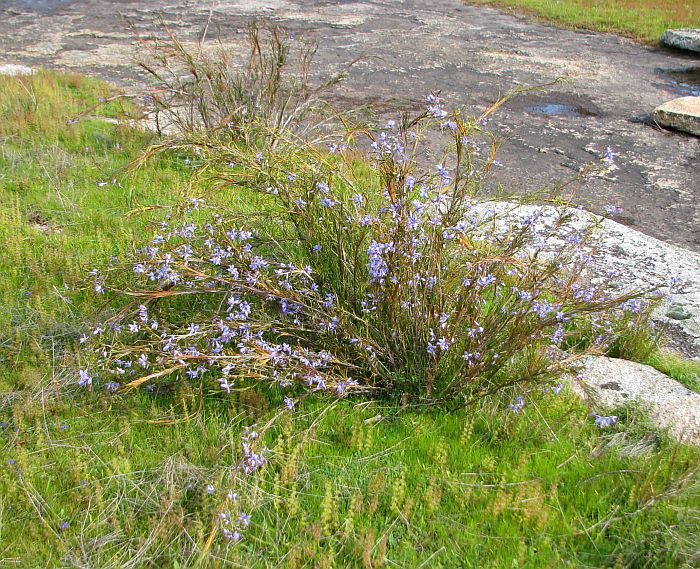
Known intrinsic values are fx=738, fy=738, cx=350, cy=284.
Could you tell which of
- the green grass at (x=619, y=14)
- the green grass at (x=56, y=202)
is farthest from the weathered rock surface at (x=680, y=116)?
the green grass at (x=56, y=202)

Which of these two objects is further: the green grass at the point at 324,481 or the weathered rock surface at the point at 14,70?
the weathered rock surface at the point at 14,70

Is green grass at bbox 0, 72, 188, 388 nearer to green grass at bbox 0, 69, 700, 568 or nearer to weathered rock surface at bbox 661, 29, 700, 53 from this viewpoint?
green grass at bbox 0, 69, 700, 568

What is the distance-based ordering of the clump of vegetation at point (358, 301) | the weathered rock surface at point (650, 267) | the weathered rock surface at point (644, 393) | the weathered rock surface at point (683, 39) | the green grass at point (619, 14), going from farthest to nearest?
the green grass at point (619, 14)
the weathered rock surface at point (683, 39)
the weathered rock surface at point (650, 267)
the weathered rock surface at point (644, 393)
the clump of vegetation at point (358, 301)

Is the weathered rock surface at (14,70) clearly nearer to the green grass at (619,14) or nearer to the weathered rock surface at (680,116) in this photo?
the weathered rock surface at (680,116)

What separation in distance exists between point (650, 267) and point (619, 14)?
11.9 metres

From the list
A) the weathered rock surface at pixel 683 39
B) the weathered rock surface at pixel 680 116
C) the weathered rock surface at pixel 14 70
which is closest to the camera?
the weathered rock surface at pixel 680 116

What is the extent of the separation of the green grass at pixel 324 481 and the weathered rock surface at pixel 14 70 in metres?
6.06

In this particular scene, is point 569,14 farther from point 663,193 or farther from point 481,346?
point 481,346

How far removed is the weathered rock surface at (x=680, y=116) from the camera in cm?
852

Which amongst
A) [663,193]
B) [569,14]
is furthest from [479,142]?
[569,14]

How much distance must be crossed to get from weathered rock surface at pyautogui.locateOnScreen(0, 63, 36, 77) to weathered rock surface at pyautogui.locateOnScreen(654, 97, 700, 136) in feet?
25.1

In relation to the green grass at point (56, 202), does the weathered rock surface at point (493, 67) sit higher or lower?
lower

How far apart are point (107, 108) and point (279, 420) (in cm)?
597

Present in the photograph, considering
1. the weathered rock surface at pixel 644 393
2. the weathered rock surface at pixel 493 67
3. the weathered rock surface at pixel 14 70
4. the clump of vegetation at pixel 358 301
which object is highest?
the clump of vegetation at pixel 358 301
